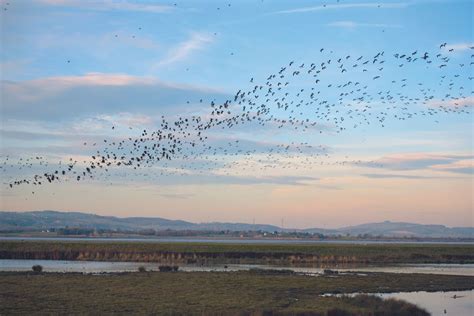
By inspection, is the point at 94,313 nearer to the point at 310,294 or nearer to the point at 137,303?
the point at 137,303

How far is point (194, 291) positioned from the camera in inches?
1645

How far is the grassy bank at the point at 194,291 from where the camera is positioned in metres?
33.9

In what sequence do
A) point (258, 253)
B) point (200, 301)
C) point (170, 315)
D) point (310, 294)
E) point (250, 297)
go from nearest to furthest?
point (170, 315) < point (200, 301) < point (250, 297) < point (310, 294) < point (258, 253)

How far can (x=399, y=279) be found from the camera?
178ft

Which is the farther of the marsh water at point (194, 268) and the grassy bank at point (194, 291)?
the marsh water at point (194, 268)

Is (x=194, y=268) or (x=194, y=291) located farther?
(x=194, y=268)

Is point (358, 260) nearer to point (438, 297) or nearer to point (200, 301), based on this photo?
point (438, 297)

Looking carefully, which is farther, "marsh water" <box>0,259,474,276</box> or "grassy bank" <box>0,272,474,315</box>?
"marsh water" <box>0,259,474,276</box>

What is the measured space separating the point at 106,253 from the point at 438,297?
59.8m

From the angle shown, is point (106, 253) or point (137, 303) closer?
point (137, 303)

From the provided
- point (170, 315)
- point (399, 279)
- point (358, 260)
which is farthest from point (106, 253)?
point (170, 315)

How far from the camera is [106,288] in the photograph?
4259 centimetres

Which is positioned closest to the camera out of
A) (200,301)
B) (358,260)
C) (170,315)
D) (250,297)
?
(170,315)

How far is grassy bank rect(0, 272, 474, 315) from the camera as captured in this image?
3391 cm
